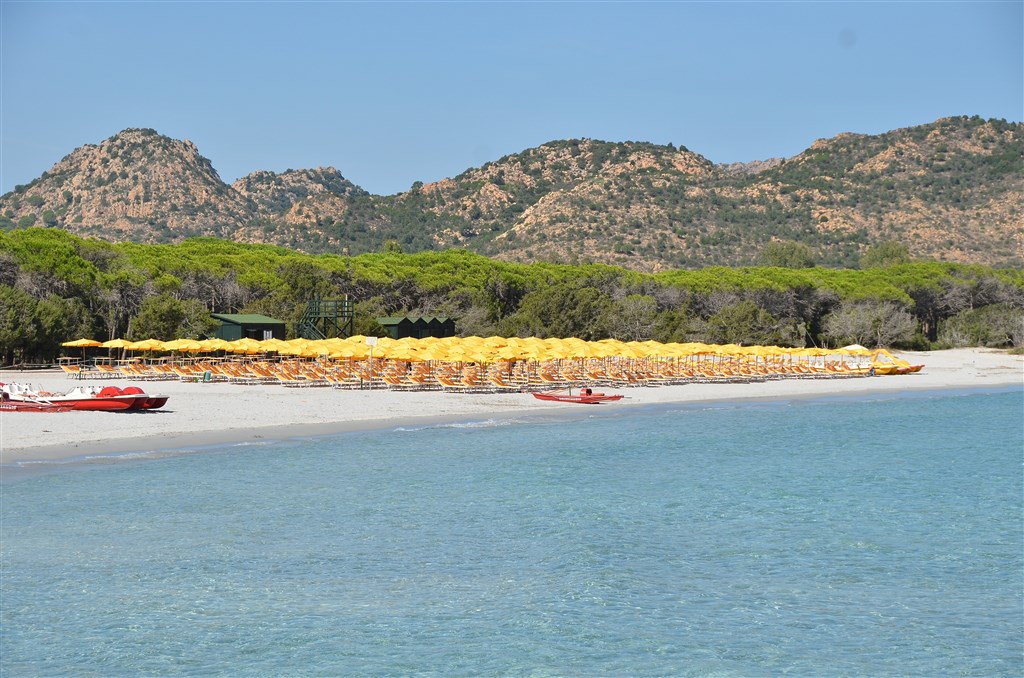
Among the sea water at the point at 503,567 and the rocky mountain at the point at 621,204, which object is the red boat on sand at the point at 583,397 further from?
the rocky mountain at the point at 621,204

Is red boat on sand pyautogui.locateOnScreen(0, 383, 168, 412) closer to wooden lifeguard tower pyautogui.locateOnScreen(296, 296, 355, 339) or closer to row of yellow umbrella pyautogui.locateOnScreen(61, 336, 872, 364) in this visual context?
row of yellow umbrella pyautogui.locateOnScreen(61, 336, 872, 364)

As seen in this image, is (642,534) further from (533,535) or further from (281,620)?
(281,620)

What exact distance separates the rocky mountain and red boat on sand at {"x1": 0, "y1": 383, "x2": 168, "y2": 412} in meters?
77.5

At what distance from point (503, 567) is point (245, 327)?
4018cm

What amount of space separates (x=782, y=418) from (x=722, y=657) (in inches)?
927

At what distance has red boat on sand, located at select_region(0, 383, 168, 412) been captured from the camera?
24.0 metres

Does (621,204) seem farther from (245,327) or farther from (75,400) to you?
(75,400)

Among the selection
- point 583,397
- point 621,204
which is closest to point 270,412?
point 583,397

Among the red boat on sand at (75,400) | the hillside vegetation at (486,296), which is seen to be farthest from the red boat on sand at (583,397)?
the hillside vegetation at (486,296)

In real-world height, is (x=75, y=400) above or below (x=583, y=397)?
above

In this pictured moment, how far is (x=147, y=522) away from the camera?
44.8ft

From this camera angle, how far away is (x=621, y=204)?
123 m

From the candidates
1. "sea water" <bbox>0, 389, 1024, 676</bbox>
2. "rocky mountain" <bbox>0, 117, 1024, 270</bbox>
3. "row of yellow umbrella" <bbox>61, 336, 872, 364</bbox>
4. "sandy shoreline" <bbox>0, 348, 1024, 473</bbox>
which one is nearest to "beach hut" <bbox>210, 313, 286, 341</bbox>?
"row of yellow umbrella" <bbox>61, 336, 872, 364</bbox>

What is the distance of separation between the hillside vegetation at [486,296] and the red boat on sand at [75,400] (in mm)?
19066
